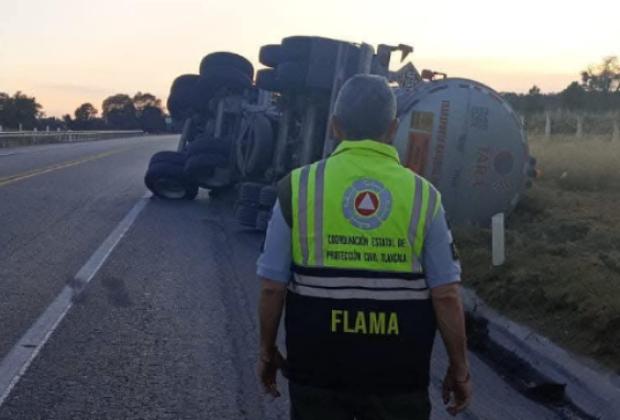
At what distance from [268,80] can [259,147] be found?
1340mm

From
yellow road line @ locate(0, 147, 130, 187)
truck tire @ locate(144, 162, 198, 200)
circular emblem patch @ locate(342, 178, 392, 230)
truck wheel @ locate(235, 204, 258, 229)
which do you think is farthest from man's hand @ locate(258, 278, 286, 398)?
yellow road line @ locate(0, 147, 130, 187)

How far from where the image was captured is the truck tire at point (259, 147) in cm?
1505

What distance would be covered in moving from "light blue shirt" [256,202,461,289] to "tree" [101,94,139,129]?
92.8 metres

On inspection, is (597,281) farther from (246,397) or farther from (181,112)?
(181,112)

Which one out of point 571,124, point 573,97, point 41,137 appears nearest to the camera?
point 571,124

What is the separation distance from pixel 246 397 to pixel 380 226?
3271mm

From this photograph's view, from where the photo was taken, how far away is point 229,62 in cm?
1936

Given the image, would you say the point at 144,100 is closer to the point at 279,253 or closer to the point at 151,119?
the point at 151,119

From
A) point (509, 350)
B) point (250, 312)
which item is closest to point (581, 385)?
A: point (509, 350)

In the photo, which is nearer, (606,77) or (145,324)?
(145,324)

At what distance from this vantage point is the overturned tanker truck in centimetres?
1237

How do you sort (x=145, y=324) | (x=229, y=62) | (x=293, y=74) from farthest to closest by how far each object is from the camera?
1. (x=229, y=62)
2. (x=293, y=74)
3. (x=145, y=324)

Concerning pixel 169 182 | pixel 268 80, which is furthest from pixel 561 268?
pixel 169 182

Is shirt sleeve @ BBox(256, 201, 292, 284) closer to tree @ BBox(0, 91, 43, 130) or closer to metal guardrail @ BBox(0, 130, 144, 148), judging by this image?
metal guardrail @ BBox(0, 130, 144, 148)
